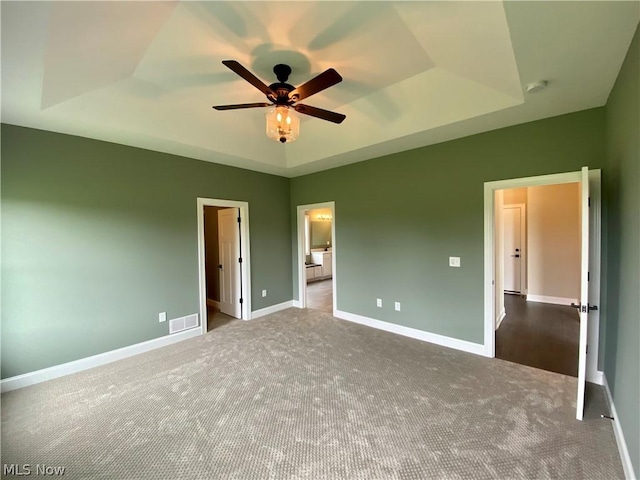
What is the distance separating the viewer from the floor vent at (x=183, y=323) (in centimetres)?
369

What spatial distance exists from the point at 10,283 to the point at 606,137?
5.94 m

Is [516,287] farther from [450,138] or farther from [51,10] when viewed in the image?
[51,10]

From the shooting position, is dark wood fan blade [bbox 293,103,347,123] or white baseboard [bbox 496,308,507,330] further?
white baseboard [bbox 496,308,507,330]

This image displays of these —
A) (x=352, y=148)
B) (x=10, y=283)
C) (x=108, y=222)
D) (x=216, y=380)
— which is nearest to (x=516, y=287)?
(x=352, y=148)

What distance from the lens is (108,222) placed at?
3.16 meters

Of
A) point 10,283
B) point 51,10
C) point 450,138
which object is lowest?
point 10,283

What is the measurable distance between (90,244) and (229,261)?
213 cm

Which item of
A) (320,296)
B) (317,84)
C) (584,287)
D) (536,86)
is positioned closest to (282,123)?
(317,84)

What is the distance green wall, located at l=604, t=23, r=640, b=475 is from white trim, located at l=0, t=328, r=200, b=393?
14.6 ft

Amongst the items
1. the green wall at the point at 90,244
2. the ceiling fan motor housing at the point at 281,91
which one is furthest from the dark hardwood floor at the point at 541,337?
the green wall at the point at 90,244

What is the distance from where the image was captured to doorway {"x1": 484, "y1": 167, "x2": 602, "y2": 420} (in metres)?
2.00

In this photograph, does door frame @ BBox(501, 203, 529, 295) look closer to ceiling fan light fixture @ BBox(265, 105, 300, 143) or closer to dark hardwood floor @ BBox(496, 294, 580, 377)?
dark hardwood floor @ BBox(496, 294, 580, 377)

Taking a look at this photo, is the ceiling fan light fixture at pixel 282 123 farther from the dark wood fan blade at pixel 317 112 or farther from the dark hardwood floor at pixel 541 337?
the dark hardwood floor at pixel 541 337

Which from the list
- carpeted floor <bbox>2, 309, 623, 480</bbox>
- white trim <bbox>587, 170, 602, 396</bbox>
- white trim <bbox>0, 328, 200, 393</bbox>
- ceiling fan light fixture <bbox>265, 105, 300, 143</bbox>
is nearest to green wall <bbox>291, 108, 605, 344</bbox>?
white trim <bbox>587, 170, 602, 396</bbox>
